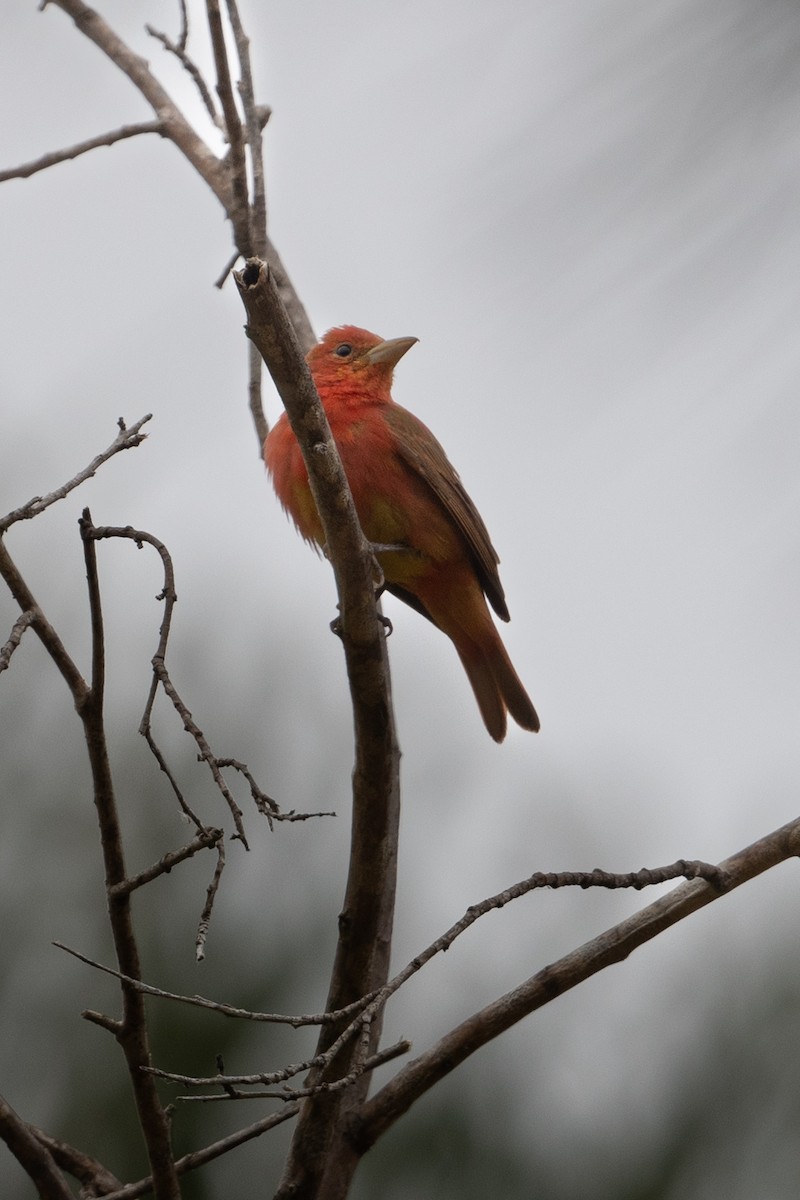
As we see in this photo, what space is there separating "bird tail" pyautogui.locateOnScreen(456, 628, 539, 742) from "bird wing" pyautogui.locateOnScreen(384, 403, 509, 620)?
0.73 feet

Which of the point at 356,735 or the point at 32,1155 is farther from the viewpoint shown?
the point at 356,735

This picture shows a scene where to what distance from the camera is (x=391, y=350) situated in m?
4.49

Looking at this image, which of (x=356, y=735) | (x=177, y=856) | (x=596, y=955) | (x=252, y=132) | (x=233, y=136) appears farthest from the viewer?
(x=252, y=132)

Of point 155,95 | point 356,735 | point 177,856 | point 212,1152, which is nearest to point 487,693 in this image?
point 356,735

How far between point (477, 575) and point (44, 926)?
199cm

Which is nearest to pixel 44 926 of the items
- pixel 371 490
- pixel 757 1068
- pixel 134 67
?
pixel 371 490

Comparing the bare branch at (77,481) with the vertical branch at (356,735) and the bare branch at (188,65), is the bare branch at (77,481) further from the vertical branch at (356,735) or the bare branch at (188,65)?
the bare branch at (188,65)

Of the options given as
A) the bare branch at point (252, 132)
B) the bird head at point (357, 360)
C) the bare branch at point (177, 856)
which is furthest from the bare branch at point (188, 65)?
the bare branch at point (177, 856)

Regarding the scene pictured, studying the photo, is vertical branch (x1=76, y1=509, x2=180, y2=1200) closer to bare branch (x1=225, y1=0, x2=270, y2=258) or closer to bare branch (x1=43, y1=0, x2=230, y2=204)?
bare branch (x1=225, y1=0, x2=270, y2=258)

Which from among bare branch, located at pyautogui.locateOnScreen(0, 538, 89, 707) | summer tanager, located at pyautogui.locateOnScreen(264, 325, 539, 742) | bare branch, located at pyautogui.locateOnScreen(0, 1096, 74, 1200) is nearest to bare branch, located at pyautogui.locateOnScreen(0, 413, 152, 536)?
bare branch, located at pyautogui.locateOnScreen(0, 538, 89, 707)

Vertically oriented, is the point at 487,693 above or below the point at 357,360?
below

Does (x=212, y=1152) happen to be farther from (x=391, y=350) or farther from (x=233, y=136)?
(x=391, y=350)

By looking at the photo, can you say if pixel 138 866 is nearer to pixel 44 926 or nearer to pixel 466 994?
pixel 44 926

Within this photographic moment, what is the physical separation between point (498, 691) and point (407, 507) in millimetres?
781
